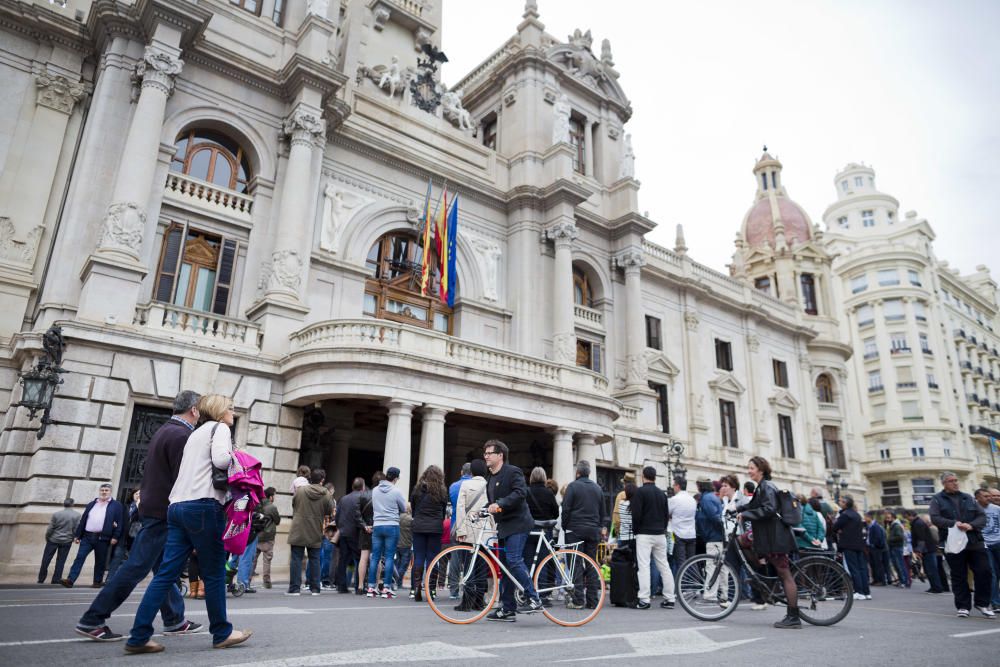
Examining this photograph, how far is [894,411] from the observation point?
170 feet

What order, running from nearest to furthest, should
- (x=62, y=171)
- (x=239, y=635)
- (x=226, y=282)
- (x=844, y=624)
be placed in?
(x=239, y=635), (x=844, y=624), (x=62, y=171), (x=226, y=282)

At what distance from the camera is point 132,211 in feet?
51.5

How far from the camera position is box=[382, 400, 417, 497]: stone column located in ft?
50.3

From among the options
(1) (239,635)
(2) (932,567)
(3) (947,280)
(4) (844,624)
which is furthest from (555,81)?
(3) (947,280)

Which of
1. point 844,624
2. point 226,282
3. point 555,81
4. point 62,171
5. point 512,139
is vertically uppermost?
point 555,81

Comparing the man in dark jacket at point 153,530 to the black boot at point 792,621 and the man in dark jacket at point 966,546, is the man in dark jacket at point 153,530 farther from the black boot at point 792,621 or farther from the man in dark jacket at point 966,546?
the man in dark jacket at point 966,546

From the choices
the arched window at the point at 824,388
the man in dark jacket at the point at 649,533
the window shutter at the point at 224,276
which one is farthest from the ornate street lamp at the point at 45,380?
the arched window at the point at 824,388

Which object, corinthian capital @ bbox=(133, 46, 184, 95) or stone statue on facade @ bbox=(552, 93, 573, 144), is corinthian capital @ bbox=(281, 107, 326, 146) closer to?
corinthian capital @ bbox=(133, 46, 184, 95)

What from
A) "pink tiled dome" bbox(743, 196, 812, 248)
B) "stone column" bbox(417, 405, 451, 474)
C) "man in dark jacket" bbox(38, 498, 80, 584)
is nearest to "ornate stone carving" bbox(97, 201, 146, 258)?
"man in dark jacket" bbox(38, 498, 80, 584)

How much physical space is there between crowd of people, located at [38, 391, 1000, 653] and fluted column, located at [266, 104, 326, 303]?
24.2 feet

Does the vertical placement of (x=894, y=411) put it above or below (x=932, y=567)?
above

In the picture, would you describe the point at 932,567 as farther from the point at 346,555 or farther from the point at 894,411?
the point at 894,411

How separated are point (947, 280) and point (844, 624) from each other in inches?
2442

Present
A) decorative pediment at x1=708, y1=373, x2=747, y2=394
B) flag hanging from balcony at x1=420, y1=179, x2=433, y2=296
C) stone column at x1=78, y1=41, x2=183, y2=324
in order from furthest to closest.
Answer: decorative pediment at x1=708, y1=373, x2=747, y2=394
flag hanging from balcony at x1=420, y1=179, x2=433, y2=296
stone column at x1=78, y1=41, x2=183, y2=324
